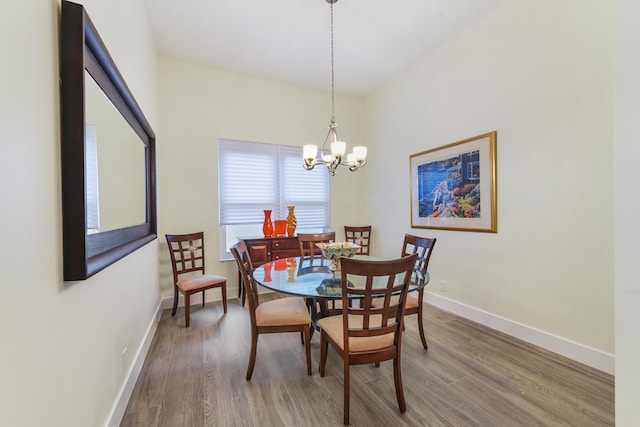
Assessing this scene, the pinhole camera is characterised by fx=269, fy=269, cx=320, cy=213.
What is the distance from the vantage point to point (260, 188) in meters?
4.01

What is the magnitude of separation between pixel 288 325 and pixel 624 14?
2.41 metres

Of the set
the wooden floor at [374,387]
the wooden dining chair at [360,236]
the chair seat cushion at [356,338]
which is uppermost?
the wooden dining chair at [360,236]

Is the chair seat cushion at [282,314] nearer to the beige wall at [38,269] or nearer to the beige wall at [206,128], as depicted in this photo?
the beige wall at [38,269]

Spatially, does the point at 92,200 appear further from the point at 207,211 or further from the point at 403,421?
the point at 207,211

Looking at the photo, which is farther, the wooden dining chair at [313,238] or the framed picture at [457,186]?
the wooden dining chair at [313,238]

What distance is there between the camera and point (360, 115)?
471cm

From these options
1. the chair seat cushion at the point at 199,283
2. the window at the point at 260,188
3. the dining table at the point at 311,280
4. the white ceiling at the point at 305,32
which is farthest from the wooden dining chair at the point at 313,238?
the white ceiling at the point at 305,32

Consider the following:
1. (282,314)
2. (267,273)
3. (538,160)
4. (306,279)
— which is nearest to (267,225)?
(267,273)

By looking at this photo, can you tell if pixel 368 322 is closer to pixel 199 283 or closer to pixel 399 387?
pixel 399 387

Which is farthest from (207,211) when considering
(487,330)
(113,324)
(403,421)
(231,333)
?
(487,330)

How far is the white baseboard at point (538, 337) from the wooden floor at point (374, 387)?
0.27ft

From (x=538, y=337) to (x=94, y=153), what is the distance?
11.5 ft

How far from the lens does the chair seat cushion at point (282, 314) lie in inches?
77.6

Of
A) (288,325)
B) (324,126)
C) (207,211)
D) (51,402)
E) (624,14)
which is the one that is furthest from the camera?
(324,126)
